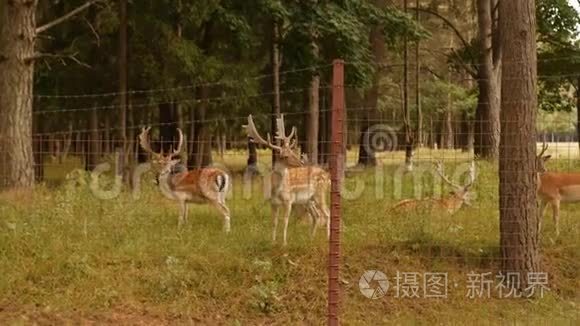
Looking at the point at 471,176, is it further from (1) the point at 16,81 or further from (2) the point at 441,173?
(1) the point at 16,81

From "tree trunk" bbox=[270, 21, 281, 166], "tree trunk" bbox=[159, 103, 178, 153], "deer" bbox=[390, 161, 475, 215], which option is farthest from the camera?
"tree trunk" bbox=[159, 103, 178, 153]

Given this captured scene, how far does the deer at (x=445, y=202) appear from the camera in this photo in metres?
11.8

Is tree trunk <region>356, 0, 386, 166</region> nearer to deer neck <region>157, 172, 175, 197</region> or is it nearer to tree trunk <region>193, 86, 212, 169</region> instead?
tree trunk <region>193, 86, 212, 169</region>

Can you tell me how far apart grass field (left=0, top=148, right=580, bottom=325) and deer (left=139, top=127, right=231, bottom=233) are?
564mm

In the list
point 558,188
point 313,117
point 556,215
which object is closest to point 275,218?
point 556,215

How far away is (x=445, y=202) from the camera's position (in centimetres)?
1252

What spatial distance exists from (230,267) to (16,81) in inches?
234

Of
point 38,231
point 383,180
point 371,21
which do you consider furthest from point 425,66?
point 38,231

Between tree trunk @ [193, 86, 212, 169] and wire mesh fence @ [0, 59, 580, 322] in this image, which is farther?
tree trunk @ [193, 86, 212, 169]

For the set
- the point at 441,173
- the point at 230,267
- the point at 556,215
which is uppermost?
the point at 441,173

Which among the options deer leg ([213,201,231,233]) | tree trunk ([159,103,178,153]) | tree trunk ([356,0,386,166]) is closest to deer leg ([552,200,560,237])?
deer leg ([213,201,231,233])

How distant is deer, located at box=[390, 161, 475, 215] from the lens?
38.8 ft

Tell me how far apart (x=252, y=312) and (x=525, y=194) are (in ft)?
11.4

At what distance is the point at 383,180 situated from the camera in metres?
14.3
